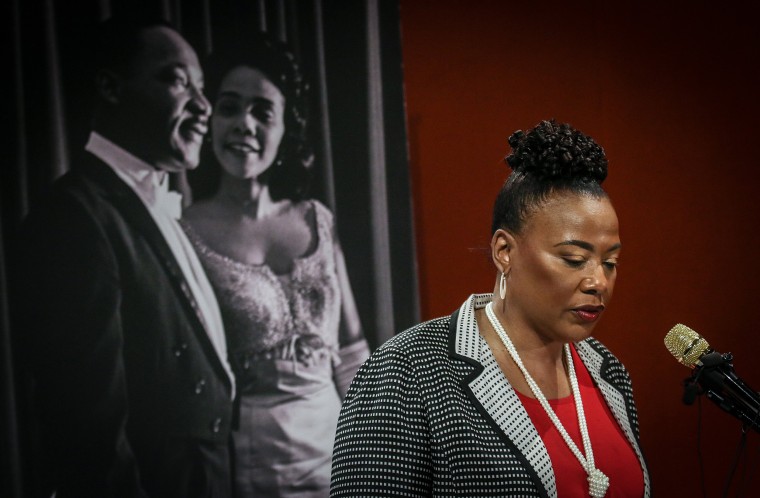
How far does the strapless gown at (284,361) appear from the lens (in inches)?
107

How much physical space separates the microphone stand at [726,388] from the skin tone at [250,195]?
1542 mm

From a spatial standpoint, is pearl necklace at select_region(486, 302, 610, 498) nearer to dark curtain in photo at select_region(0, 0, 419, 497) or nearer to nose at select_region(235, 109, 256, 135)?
dark curtain in photo at select_region(0, 0, 419, 497)

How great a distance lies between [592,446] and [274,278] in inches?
53.1

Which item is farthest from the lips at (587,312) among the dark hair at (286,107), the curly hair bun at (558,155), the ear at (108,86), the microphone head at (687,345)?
the ear at (108,86)

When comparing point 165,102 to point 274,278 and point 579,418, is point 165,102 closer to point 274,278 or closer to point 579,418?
point 274,278

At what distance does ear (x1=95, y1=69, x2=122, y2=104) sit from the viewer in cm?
259

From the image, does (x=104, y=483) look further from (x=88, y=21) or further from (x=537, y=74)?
(x=537, y=74)

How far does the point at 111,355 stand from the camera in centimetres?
257

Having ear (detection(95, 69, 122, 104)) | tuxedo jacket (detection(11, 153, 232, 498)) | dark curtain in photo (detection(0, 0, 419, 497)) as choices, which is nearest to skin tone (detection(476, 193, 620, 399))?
dark curtain in photo (detection(0, 0, 419, 497))

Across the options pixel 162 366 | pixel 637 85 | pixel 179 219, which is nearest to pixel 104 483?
pixel 162 366

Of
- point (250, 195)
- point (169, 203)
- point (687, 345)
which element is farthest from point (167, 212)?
point (687, 345)

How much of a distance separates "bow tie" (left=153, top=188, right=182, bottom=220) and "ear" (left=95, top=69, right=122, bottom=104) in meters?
0.31

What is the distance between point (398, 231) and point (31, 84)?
1221 millimetres

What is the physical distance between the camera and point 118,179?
→ 8.59 feet
